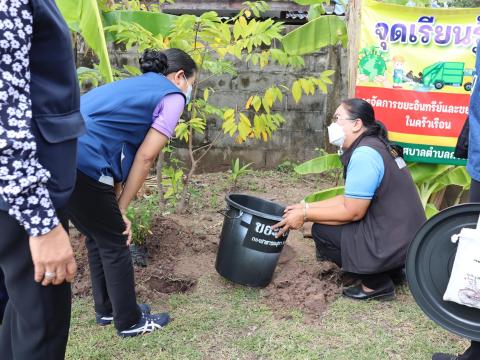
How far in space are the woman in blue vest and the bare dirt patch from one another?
708 mm

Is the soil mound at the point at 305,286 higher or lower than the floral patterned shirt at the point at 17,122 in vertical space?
lower

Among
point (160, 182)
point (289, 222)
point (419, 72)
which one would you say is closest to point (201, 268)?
point (289, 222)

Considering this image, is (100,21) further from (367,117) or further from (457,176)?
(457,176)

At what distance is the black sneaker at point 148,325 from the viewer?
2.69 m

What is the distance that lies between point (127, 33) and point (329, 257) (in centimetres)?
207

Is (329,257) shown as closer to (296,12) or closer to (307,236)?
(307,236)

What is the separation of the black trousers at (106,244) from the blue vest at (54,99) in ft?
2.74

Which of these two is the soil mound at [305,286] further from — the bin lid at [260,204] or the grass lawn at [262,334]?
the bin lid at [260,204]

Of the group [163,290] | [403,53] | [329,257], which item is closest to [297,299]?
[329,257]

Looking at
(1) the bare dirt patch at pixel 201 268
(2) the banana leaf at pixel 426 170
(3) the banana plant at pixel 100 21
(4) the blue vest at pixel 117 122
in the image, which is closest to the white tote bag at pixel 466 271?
(1) the bare dirt patch at pixel 201 268

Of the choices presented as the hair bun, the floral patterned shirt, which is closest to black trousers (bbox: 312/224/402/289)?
the hair bun

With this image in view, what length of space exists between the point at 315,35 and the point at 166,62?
2244 mm

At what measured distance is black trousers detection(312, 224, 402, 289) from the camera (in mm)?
3160

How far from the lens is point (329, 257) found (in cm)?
333
